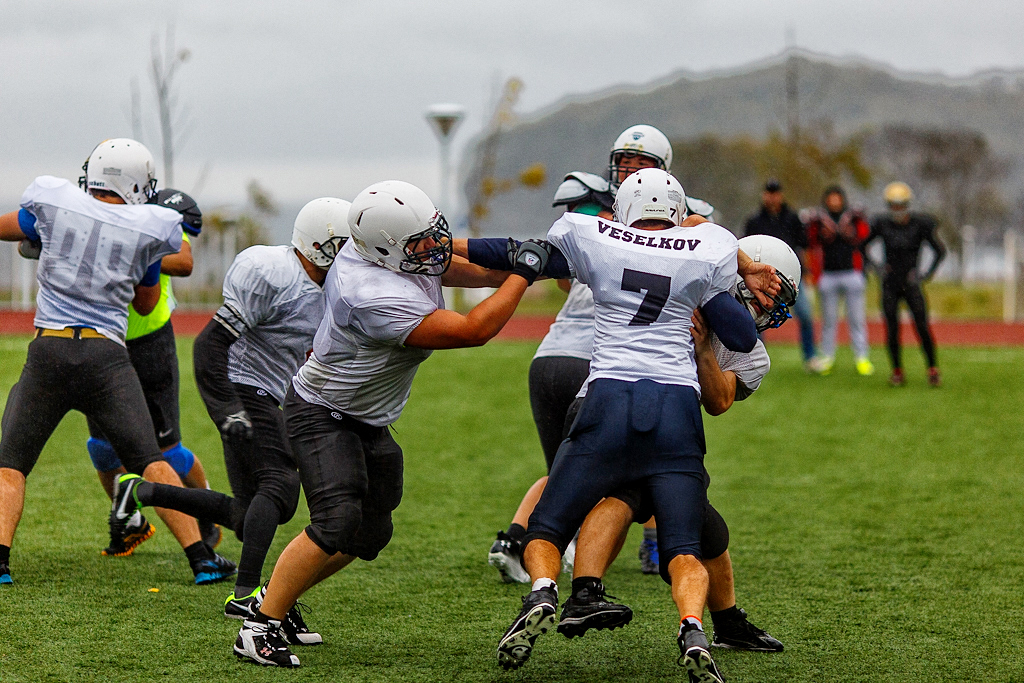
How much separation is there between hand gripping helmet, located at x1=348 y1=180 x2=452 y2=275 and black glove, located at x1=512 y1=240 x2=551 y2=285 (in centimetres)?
25

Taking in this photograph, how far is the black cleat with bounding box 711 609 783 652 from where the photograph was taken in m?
4.09

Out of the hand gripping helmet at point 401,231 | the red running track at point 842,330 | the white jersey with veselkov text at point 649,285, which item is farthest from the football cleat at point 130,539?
the red running track at point 842,330

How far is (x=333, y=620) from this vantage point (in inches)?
179

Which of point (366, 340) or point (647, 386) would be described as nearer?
point (647, 386)

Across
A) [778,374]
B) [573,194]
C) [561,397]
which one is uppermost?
[573,194]

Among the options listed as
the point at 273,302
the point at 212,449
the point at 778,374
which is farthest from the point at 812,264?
the point at 273,302

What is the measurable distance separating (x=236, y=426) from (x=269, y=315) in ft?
1.50

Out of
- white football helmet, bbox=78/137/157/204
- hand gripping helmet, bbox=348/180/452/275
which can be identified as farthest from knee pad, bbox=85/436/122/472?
hand gripping helmet, bbox=348/180/452/275

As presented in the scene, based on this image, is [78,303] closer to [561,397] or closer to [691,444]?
[561,397]

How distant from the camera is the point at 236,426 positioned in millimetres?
4539

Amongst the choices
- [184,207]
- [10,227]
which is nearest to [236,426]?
[184,207]

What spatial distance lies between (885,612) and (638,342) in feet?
5.81

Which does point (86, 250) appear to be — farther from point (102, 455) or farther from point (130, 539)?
point (130, 539)

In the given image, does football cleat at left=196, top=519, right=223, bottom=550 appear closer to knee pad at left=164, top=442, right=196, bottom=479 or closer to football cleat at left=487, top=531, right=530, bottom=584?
knee pad at left=164, top=442, right=196, bottom=479
